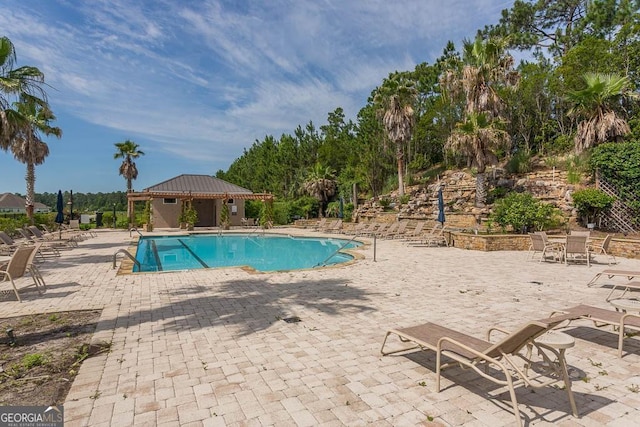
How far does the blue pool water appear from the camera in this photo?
44.1 feet

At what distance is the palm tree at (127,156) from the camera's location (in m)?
37.9

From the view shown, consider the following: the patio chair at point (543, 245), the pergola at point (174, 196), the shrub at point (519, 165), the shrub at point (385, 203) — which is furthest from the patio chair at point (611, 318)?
the pergola at point (174, 196)

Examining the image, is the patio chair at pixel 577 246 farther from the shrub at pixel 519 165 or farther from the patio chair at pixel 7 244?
the patio chair at pixel 7 244

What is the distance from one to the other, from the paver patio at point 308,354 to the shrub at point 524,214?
5944 millimetres

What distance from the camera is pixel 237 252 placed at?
17.2 meters

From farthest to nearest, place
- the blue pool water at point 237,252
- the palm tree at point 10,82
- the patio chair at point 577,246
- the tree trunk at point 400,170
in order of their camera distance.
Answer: the tree trunk at point 400,170
the blue pool water at point 237,252
the palm tree at point 10,82
the patio chair at point 577,246

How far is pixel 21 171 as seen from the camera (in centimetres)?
2322

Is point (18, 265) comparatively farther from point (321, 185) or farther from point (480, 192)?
point (321, 185)

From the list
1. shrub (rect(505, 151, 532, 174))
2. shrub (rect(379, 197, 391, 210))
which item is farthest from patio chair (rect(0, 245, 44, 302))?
shrub (rect(505, 151, 532, 174))

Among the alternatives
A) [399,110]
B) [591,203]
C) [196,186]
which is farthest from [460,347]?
[196,186]

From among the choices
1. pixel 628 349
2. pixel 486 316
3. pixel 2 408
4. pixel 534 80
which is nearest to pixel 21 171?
pixel 2 408

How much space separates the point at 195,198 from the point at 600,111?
83.3 ft

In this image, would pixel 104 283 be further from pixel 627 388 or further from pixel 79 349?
pixel 627 388

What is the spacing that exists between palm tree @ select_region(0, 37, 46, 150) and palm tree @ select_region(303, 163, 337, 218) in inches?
925
